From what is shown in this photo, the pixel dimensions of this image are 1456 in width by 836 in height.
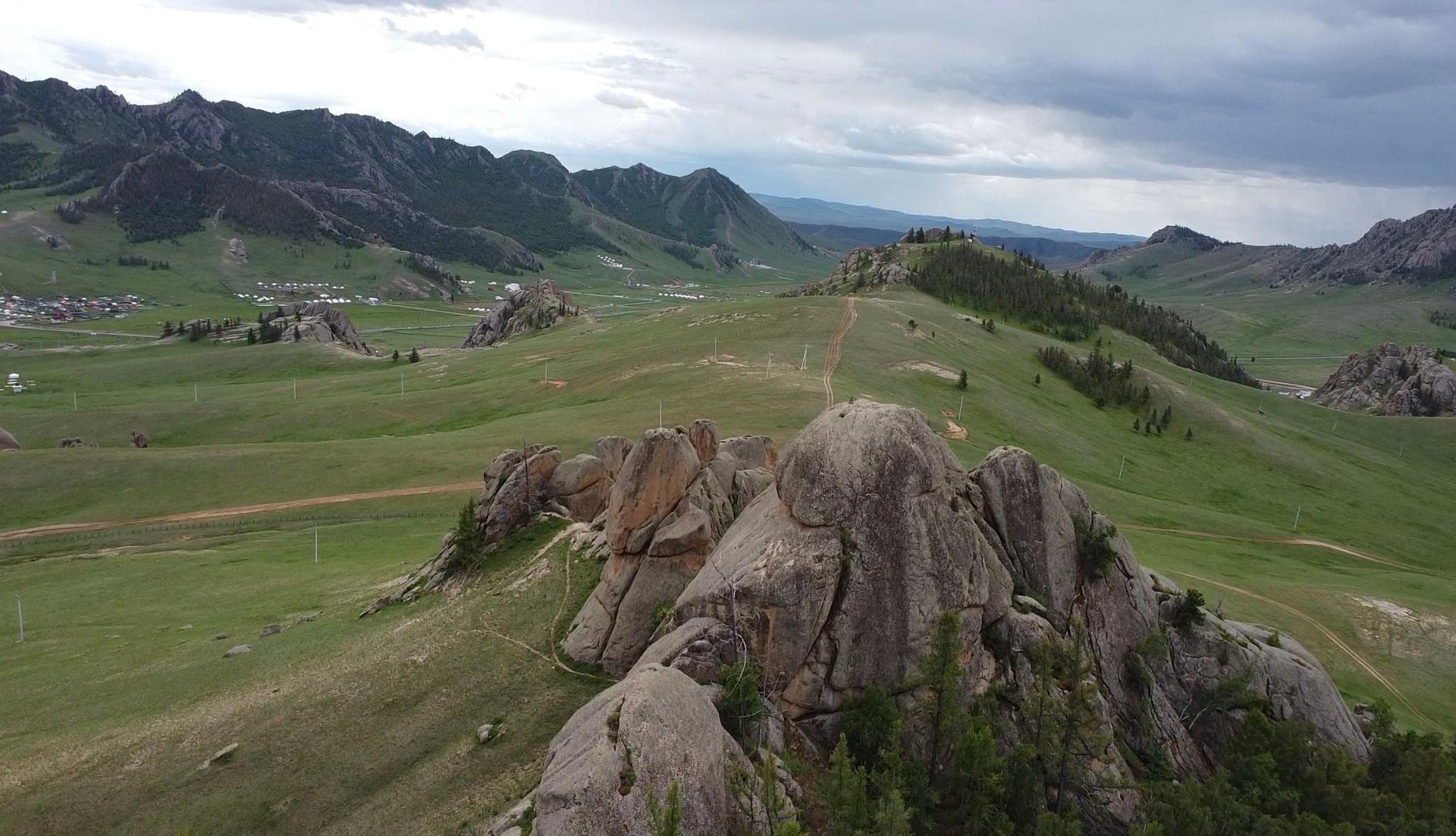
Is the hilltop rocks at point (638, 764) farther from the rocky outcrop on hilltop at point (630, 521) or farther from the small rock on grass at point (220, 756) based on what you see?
the small rock on grass at point (220, 756)

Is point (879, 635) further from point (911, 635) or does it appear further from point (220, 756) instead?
point (220, 756)

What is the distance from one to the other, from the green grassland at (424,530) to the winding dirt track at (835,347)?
211 centimetres

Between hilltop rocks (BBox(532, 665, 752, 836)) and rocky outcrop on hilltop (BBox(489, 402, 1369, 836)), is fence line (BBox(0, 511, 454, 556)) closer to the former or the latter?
rocky outcrop on hilltop (BBox(489, 402, 1369, 836))

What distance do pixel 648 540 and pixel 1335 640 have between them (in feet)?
168

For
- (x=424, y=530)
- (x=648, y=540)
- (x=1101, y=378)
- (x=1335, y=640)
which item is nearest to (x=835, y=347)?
(x=1101, y=378)

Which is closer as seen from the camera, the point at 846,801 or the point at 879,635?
the point at 846,801

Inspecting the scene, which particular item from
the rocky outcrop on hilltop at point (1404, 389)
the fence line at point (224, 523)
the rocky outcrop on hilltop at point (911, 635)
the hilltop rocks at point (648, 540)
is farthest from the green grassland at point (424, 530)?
the rocky outcrop on hilltop at point (1404, 389)

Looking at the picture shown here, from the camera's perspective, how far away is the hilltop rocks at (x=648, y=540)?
33.9 meters

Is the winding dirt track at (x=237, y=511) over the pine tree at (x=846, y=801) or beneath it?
beneath

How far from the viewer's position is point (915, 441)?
28.0m

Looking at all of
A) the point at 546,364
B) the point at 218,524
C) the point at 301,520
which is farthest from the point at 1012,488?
the point at 546,364

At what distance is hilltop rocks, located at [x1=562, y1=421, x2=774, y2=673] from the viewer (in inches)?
1336

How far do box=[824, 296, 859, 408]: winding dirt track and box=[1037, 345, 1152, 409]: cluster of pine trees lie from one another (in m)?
42.7

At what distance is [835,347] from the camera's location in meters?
121
